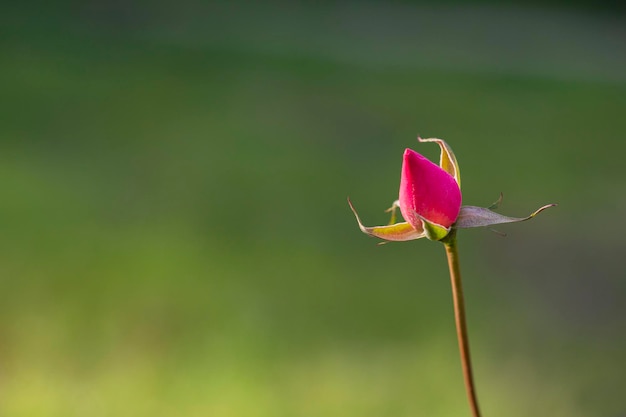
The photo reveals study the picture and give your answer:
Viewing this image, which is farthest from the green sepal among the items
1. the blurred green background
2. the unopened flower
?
the blurred green background

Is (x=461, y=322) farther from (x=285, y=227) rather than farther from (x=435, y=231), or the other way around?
(x=285, y=227)

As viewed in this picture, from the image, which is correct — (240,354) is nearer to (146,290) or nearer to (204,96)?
(146,290)


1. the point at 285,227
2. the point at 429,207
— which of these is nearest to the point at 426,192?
the point at 429,207

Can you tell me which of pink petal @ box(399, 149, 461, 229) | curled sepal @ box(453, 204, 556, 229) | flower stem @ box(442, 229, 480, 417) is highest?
pink petal @ box(399, 149, 461, 229)

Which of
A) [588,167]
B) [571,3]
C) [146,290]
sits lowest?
[146,290]

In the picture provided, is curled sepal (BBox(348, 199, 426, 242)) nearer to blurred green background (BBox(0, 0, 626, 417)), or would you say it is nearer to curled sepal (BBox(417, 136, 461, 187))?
curled sepal (BBox(417, 136, 461, 187))

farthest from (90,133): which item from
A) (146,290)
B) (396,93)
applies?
(396,93)
